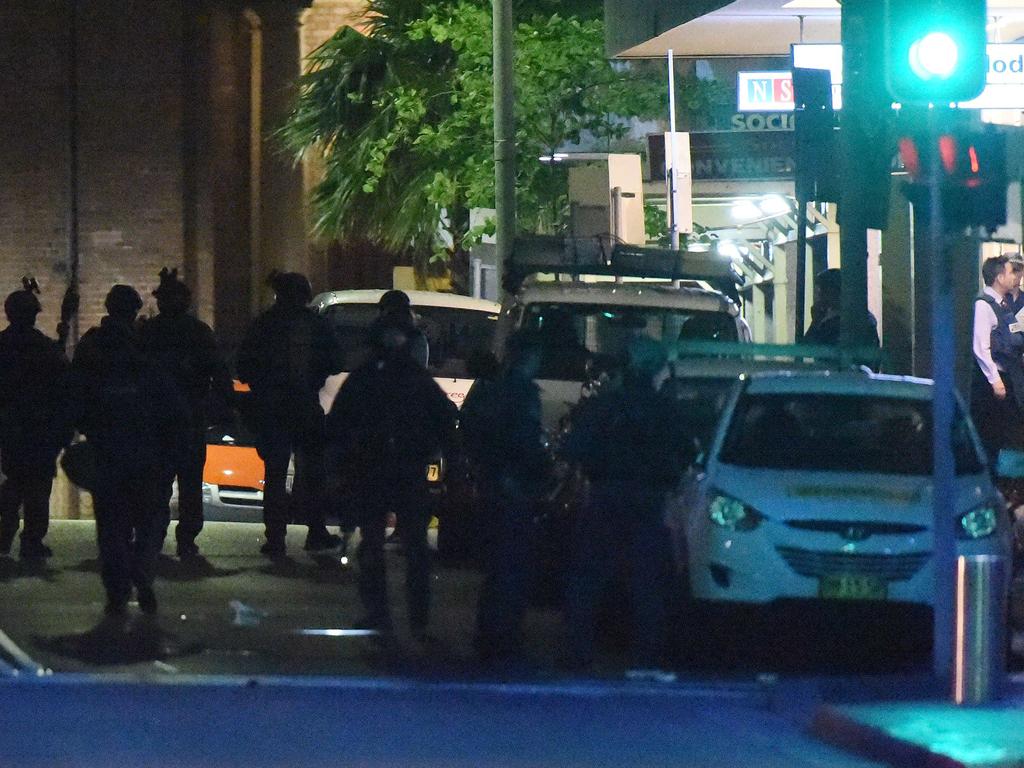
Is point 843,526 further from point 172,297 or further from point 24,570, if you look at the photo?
point 24,570

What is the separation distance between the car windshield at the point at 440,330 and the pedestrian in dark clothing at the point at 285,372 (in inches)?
116

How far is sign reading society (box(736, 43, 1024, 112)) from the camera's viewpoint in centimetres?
1831

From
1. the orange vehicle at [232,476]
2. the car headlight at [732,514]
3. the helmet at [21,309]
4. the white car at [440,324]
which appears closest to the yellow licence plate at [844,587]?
the car headlight at [732,514]

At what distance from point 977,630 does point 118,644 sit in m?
4.67

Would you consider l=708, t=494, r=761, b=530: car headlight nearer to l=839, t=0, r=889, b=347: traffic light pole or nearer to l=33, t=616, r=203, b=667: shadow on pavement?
l=33, t=616, r=203, b=667: shadow on pavement

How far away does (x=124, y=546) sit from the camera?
37.8 feet

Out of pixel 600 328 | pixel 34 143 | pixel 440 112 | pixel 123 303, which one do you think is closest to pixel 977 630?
pixel 123 303

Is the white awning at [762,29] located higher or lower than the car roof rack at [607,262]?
higher

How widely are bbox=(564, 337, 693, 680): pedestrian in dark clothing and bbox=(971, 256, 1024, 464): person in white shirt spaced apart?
5131 millimetres

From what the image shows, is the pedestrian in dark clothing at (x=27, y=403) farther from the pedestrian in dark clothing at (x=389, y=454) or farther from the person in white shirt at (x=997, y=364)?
the person in white shirt at (x=997, y=364)

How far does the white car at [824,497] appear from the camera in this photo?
10922 mm

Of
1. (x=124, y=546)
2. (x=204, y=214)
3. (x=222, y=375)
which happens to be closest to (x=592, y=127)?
(x=204, y=214)

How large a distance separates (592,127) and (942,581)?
20.0 metres

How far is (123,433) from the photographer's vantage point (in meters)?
11.4
